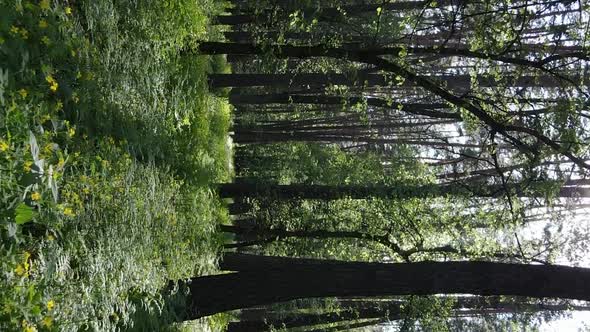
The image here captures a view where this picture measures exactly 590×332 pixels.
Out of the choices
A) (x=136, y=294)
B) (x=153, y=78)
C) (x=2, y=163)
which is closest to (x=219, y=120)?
(x=153, y=78)

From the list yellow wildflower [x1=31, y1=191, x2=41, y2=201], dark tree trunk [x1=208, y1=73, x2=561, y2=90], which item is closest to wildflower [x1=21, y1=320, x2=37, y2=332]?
yellow wildflower [x1=31, y1=191, x2=41, y2=201]

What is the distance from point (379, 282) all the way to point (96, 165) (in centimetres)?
329

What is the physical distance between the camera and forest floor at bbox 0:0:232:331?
4.20 metres

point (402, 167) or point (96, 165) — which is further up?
point (402, 167)

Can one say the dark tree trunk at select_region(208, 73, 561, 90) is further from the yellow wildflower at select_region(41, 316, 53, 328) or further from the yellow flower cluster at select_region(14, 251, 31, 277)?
the yellow wildflower at select_region(41, 316, 53, 328)

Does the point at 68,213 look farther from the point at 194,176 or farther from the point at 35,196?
the point at 194,176

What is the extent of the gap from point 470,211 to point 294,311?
11192 mm

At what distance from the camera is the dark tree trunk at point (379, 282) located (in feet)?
18.8

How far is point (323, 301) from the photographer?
17016 millimetres

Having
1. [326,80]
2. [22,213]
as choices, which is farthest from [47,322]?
[326,80]

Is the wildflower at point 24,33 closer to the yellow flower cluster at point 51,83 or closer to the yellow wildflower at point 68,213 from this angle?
the yellow flower cluster at point 51,83

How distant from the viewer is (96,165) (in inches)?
243

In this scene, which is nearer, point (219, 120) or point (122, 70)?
point (122, 70)

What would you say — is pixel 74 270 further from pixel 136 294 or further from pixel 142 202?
pixel 142 202
